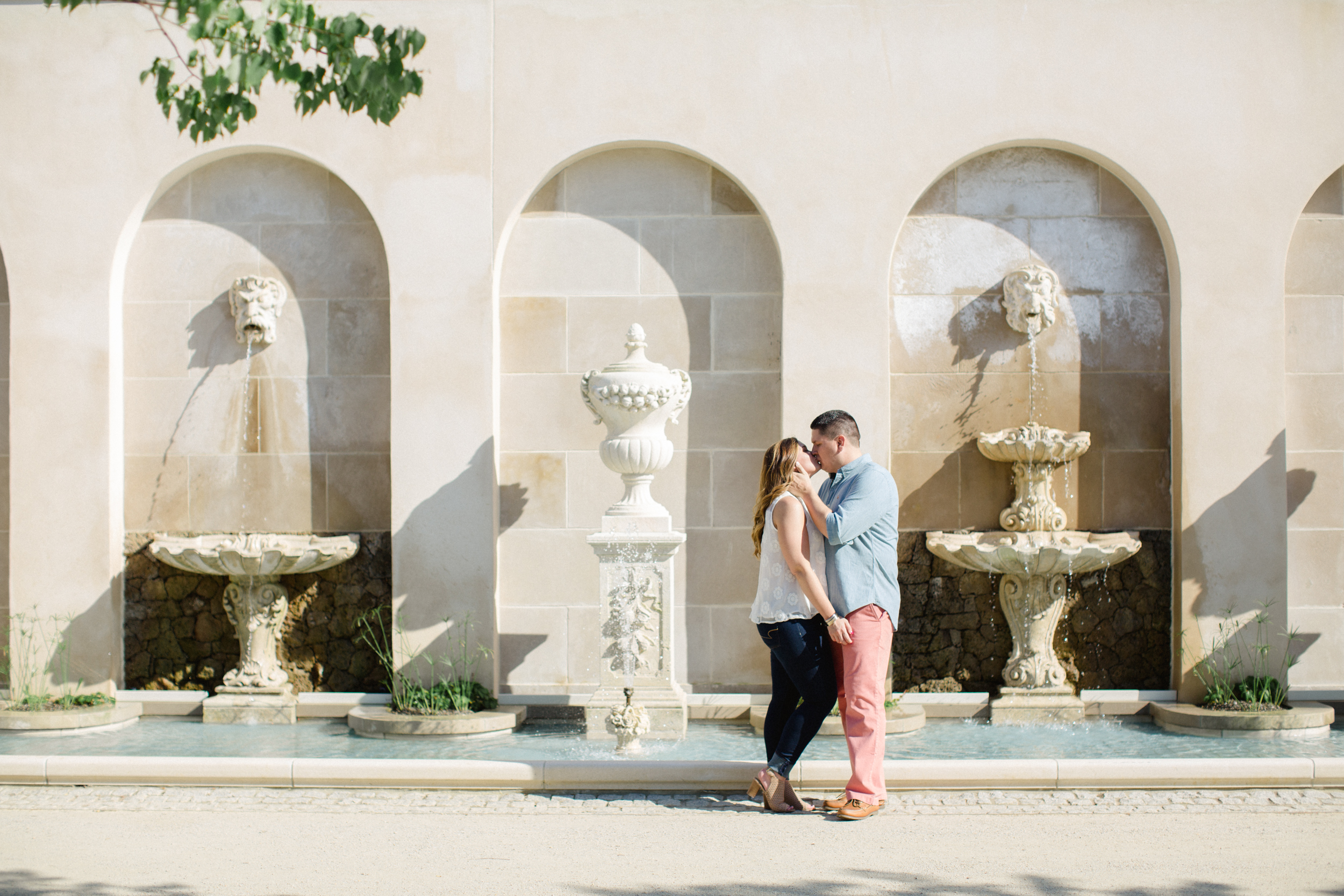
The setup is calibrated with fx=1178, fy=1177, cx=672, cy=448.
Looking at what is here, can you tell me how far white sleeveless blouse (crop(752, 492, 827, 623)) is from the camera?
5.30 m

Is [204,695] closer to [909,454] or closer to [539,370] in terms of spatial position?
[539,370]

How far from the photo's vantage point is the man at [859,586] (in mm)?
5258

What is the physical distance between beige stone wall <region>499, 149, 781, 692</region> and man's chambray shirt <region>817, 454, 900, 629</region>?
2818 mm

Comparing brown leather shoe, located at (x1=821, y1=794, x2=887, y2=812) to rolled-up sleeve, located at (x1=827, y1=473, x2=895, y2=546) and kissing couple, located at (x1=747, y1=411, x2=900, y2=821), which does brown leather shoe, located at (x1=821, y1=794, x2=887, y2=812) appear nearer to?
kissing couple, located at (x1=747, y1=411, x2=900, y2=821)

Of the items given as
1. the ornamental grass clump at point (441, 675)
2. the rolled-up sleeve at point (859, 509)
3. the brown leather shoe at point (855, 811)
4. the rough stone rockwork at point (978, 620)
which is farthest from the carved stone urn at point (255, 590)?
the brown leather shoe at point (855, 811)


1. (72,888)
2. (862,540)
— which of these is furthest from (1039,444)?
(72,888)

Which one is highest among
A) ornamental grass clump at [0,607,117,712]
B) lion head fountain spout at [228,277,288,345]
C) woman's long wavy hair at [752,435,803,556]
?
lion head fountain spout at [228,277,288,345]

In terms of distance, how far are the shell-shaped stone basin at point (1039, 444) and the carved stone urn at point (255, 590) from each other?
14.5 feet

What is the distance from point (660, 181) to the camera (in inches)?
327

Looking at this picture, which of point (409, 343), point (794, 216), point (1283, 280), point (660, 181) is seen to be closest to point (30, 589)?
point (409, 343)

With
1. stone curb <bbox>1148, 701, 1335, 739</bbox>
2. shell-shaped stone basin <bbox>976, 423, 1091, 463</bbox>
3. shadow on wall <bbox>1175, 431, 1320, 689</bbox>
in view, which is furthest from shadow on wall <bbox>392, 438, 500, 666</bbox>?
shadow on wall <bbox>1175, 431, 1320, 689</bbox>

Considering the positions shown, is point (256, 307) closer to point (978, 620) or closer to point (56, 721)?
point (56, 721)

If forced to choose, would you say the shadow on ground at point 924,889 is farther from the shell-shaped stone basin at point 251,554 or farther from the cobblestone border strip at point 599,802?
the shell-shaped stone basin at point 251,554

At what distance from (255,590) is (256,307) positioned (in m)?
1.97
